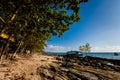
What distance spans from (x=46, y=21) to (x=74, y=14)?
7.21 feet

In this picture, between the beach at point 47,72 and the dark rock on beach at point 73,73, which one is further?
the dark rock on beach at point 73,73

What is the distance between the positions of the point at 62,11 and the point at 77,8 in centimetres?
235

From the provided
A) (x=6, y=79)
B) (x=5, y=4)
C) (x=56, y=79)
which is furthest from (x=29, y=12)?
(x=56, y=79)

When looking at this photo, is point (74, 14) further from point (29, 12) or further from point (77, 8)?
point (29, 12)

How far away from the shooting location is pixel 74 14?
10617mm

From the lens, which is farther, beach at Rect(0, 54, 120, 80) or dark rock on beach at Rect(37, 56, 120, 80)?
dark rock on beach at Rect(37, 56, 120, 80)

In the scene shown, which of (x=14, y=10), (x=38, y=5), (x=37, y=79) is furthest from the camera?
(x=37, y=79)

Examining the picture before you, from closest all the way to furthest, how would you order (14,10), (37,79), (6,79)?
(14,10) < (6,79) < (37,79)

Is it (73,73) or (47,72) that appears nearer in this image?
(47,72)

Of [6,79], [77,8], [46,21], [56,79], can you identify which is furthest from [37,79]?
[77,8]

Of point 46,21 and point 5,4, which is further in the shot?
point 46,21

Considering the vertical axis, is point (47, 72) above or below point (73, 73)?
above

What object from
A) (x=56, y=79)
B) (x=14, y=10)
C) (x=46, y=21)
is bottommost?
(x=56, y=79)

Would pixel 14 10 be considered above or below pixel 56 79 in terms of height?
above
